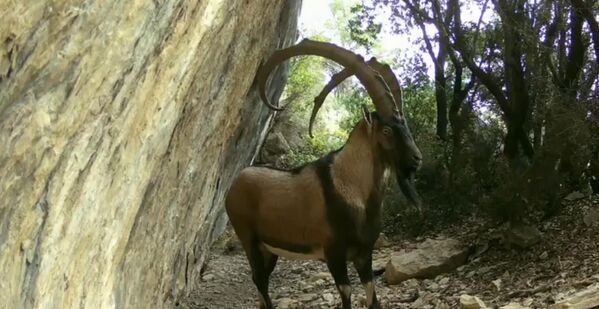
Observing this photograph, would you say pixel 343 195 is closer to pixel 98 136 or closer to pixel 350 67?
pixel 350 67

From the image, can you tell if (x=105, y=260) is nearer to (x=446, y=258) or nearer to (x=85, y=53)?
(x=85, y=53)

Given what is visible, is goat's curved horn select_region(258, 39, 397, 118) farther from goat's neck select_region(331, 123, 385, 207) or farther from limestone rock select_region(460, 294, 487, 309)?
limestone rock select_region(460, 294, 487, 309)

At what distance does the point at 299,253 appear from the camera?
6.16m

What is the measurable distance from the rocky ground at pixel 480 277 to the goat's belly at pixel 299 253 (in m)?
0.87

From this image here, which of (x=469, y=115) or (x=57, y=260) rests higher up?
(x=469, y=115)

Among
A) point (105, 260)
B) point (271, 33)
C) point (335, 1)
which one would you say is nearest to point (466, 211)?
point (271, 33)

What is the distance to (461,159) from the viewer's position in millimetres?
9094

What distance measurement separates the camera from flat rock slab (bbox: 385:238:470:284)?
286 inches

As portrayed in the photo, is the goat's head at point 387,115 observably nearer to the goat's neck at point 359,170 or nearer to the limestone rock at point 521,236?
the goat's neck at point 359,170

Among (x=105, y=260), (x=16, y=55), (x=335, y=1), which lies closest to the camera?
(x=16, y=55)

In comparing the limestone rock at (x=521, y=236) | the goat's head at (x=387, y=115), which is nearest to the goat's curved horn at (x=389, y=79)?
the goat's head at (x=387, y=115)

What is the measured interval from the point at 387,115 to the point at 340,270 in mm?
1327

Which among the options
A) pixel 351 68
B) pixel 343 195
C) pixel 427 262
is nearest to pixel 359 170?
pixel 343 195

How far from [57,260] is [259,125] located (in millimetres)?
6110
